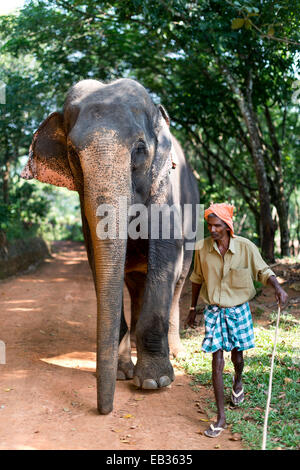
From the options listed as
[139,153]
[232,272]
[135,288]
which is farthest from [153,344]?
[135,288]

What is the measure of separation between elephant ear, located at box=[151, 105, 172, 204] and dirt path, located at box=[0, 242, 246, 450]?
1854mm

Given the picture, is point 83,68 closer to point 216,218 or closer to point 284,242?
point 284,242

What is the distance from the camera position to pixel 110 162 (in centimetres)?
406

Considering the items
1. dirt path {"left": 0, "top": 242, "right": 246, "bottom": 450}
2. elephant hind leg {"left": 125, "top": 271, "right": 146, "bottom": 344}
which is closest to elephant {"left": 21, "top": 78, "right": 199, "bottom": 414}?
dirt path {"left": 0, "top": 242, "right": 246, "bottom": 450}

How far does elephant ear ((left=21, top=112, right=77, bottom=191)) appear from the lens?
17.7 feet

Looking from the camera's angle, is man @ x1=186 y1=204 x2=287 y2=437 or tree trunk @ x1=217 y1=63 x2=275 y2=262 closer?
man @ x1=186 y1=204 x2=287 y2=437

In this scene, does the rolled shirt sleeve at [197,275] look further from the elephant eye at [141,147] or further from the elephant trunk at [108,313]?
the elephant eye at [141,147]

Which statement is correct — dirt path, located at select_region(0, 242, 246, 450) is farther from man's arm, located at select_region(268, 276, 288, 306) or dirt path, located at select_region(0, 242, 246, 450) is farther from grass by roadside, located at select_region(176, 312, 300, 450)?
man's arm, located at select_region(268, 276, 288, 306)

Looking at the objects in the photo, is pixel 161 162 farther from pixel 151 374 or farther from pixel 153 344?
pixel 151 374

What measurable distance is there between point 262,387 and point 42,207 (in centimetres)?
1277

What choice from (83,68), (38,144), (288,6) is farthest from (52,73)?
(38,144)

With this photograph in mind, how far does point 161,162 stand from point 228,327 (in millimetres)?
1686

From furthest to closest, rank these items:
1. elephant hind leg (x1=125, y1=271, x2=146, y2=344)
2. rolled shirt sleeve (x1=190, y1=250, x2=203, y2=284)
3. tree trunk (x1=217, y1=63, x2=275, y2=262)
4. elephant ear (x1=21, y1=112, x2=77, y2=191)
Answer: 1. tree trunk (x1=217, y1=63, x2=275, y2=262)
2. elephant hind leg (x1=125, y1=271, x2=146, y2=344)
3. elephant ear (x1=21, y1=112, x2=77, y2=191)
4. rolled shirt sleeve (x1=190, y1=250, x2=203, y2=284)

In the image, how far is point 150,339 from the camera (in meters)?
4.83
